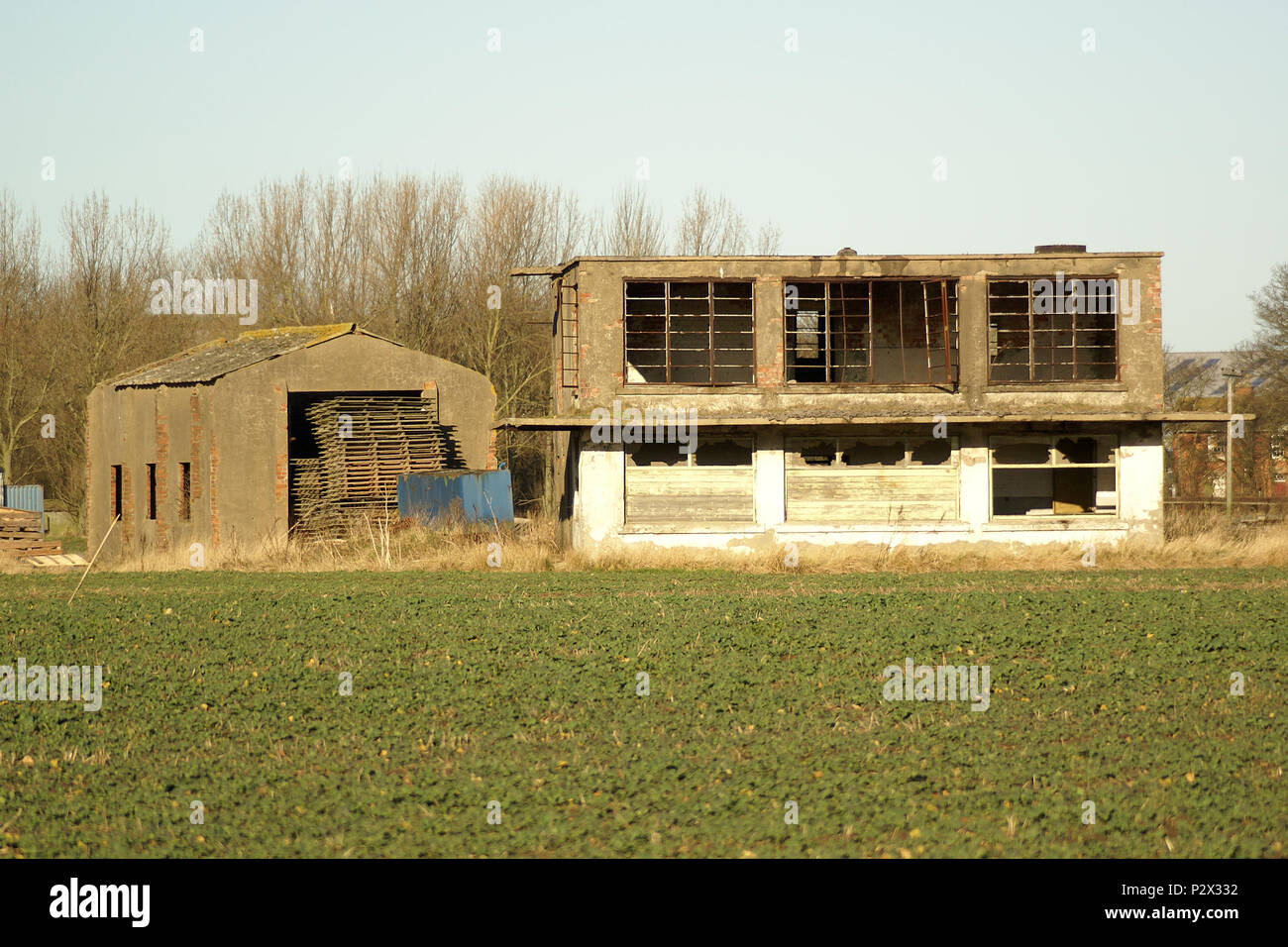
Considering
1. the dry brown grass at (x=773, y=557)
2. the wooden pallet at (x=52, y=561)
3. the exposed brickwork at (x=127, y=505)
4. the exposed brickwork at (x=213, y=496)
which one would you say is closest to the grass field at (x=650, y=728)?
the dry brown grass at (x=773, y=557)

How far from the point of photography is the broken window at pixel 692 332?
26.6 meters

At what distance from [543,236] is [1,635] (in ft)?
119

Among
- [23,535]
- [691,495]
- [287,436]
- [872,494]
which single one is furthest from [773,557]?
[23,535]

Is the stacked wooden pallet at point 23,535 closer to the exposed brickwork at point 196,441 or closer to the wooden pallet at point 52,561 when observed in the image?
the wooden pallet at point 52,561

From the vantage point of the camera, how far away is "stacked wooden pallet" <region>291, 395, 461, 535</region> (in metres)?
31.0

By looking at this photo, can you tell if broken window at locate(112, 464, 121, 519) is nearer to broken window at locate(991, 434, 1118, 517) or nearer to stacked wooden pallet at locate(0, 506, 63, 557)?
stacked wooden pallet at locate(0, 506, 63, 557)

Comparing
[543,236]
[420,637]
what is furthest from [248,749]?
[543,236]

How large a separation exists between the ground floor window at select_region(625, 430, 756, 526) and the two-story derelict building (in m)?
Result: 0.03

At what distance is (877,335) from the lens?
2975cm

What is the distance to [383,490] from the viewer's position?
31.3 m

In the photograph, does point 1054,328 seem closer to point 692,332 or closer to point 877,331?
point 877,331

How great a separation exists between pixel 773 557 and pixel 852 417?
3.12 meters

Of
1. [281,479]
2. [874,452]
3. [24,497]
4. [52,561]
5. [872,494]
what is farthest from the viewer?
[24,497]
